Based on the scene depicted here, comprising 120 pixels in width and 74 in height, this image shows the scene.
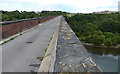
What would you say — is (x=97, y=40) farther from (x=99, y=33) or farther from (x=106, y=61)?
(x=106, y=61)

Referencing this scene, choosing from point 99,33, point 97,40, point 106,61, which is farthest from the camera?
point 99,33

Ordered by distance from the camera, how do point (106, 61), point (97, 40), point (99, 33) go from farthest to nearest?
point (99, 33)
point (97, 40)
point (106, 61)

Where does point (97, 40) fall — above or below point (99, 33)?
below

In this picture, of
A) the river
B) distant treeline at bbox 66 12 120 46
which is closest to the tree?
distant treeline at bbox 66 12 120 46

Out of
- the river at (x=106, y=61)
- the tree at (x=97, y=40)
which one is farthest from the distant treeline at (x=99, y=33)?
the river at (x=106, y=61)

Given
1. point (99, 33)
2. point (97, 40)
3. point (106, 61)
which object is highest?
point (99, 33)

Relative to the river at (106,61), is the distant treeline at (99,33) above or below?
above

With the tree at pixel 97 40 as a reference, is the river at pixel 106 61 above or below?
below

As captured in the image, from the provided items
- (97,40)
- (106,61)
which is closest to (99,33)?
(97,40)

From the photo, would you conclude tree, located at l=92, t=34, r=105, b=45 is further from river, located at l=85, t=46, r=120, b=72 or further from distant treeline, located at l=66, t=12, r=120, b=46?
river, located at l=85, t=46, r=120, b=72

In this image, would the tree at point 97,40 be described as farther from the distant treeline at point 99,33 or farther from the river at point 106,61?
the river at point 106,61

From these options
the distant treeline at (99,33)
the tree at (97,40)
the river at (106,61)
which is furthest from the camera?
the distant treeline at (99,33)

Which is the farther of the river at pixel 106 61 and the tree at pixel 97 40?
the tree at pixel 97 40

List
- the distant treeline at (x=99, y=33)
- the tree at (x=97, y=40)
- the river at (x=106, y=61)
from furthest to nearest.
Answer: the distant treeline at (x=99, y=33) < the tree at (x=97, y=40) < the river at (x=106, y=61)
